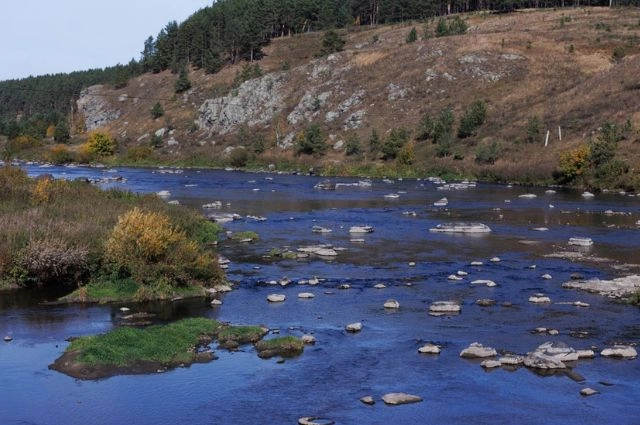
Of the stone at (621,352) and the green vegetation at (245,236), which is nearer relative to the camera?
the stone at (621,352)

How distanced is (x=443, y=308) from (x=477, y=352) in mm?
5213

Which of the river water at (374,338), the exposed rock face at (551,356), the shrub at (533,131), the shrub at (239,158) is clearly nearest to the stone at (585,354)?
the exposed rock face at (551,356)

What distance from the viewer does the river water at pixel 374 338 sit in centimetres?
1859

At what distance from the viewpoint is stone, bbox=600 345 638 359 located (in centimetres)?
Answer: 2245

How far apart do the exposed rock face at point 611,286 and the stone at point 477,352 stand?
933 cm

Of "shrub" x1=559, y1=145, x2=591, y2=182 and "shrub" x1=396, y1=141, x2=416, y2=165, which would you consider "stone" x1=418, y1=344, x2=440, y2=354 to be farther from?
"shrub" x1=396, y1=141, x2=416, y2=165

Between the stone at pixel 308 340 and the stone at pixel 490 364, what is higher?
the stone at pixel 308 340

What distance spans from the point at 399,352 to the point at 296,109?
92484 mm

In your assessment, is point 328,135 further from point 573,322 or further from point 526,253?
point 573,322

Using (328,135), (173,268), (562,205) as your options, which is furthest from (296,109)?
(173,268)

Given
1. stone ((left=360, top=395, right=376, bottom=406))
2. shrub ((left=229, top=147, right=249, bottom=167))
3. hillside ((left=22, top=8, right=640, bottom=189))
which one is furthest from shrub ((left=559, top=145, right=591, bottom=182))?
stone ((left=360, top=395, right=376, bottom=406))

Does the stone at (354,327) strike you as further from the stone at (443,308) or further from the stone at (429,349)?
the stone at (443,308)

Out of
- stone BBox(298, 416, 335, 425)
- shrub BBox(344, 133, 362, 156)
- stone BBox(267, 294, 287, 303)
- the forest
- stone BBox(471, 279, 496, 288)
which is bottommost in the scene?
stone BBox(298, 416, 335, 425)

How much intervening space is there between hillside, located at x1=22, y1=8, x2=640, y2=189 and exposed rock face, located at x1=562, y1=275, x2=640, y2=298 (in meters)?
41.7
